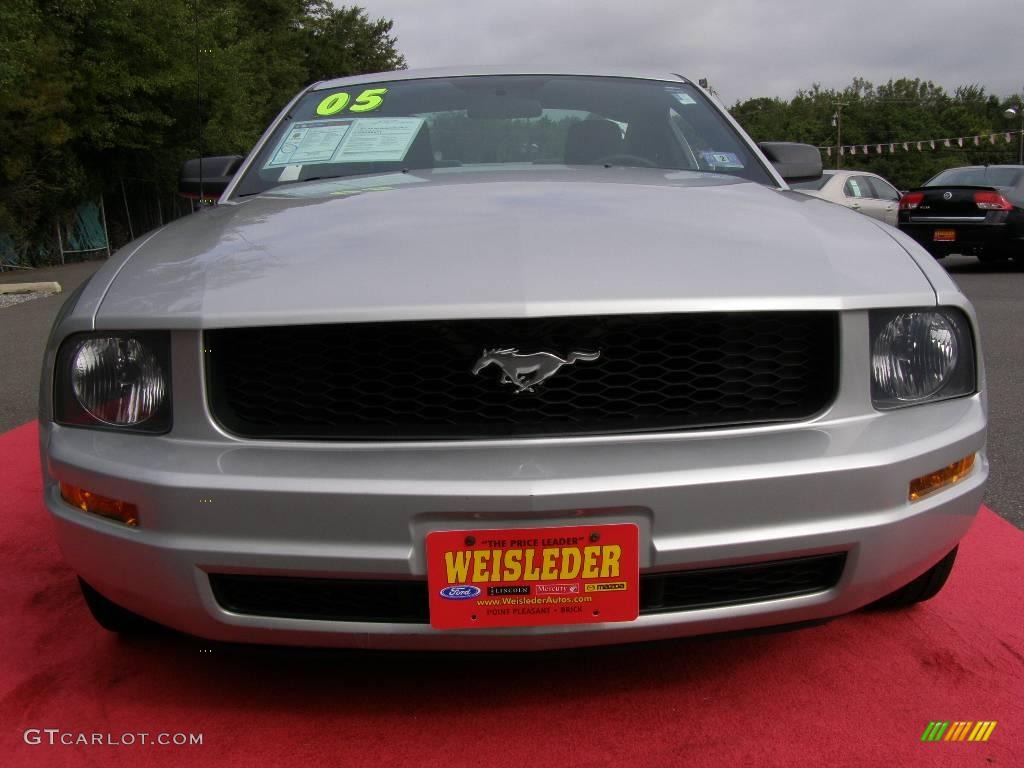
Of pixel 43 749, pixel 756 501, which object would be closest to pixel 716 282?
pixel 756 501

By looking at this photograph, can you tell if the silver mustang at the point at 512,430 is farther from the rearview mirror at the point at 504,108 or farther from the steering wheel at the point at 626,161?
the rearview mirror at the point at 504,108

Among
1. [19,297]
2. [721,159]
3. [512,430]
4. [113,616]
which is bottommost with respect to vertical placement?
[19,297]

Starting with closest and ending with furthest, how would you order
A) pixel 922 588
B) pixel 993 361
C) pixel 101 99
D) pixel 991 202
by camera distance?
pixel 922 588 → pixel 993 361 → pixel 991 202 → pixel 101 99

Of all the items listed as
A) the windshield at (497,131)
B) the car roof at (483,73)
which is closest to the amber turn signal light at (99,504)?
the windshield at (497,131)

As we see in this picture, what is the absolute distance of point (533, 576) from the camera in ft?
Result: 5.33

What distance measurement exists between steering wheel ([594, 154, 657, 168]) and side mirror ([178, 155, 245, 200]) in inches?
45.9

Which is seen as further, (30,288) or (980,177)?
(30,288)

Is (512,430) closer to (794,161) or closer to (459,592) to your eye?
(459,592)

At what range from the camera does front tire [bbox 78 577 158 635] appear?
2096 mm

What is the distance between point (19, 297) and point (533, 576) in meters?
11.9

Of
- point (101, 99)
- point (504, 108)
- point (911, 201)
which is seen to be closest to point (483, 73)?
point (504, 108)

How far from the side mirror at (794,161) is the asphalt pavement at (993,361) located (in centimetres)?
129

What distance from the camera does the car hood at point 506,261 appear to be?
1.65 metres

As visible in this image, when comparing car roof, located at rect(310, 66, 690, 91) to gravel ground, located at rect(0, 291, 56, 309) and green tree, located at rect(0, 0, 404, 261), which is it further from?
green tree, located at rect(0, 0, 404, 261)
